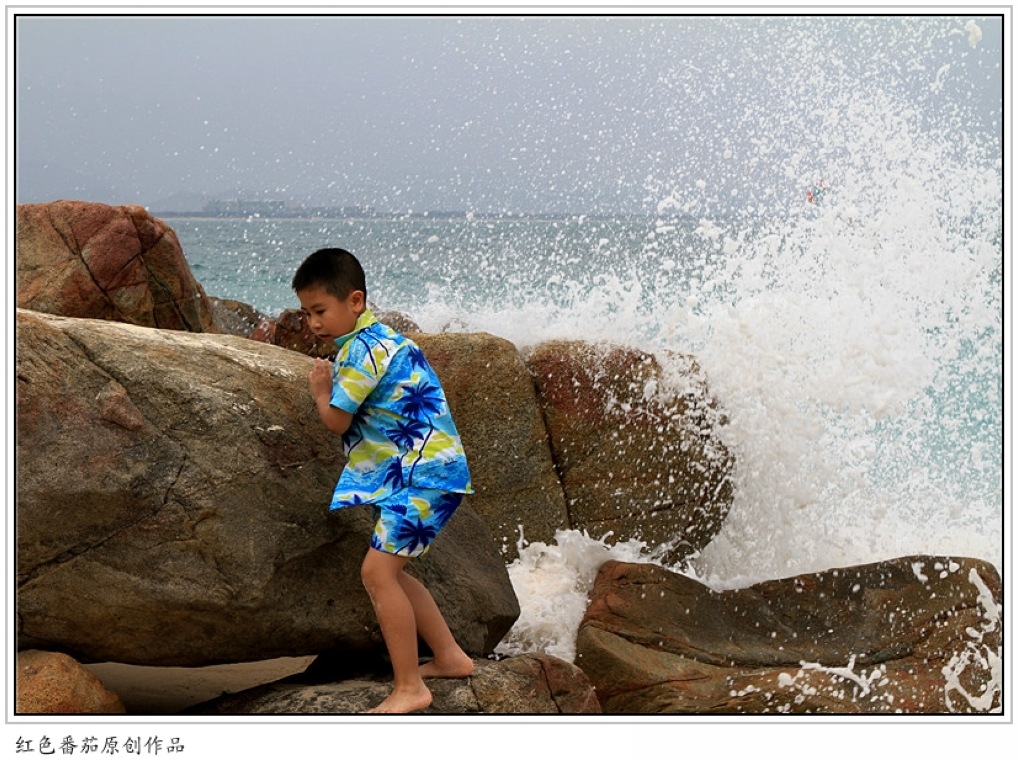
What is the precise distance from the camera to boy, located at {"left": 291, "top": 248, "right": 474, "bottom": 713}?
11.4ft

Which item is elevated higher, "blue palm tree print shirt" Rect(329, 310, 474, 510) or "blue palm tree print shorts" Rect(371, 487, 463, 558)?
"blue palm tree print shirt" Rect(329, 310, 474, 510)

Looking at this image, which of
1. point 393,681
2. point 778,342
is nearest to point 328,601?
point 393,681

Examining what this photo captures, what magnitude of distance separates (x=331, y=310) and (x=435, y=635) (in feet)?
3.43

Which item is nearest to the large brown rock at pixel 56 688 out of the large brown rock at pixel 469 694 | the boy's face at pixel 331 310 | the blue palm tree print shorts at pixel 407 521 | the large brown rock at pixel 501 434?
the large brown rock at pixel 469 694

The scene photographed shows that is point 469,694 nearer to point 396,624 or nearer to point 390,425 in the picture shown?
point 396,624

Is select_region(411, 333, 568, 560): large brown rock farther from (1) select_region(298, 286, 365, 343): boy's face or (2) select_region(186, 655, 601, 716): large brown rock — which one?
(1) select_region(298, 286, 365, 343): boy's face

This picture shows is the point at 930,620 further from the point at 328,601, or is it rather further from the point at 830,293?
the point at 328,601

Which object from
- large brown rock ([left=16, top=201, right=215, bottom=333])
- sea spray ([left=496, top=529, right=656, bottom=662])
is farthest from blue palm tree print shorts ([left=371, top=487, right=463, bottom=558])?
large brown rock ([left=16, top=201, right=215, bottom=333])

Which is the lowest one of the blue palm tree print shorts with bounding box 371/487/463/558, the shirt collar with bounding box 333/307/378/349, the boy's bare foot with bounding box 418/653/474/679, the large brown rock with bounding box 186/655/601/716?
the large brown rock with bounding box 186/655/601/716

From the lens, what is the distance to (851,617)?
5.21 meters

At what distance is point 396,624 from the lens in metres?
3.48

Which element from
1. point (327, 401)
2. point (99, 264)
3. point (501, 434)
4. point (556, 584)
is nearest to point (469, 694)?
point (327, 401)

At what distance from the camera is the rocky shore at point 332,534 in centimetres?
348

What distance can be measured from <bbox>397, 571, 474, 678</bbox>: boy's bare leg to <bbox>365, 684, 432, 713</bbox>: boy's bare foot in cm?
15
